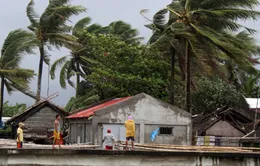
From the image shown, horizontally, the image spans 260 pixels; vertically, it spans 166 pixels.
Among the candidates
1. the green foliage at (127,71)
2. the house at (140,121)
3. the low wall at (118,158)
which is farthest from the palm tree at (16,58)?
the low wall at (118,158)

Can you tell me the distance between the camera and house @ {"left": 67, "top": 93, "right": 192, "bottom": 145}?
28953 millimetres

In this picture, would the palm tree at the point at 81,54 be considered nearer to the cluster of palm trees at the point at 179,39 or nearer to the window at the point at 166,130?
the cluster of palm trees at the point at 179,39

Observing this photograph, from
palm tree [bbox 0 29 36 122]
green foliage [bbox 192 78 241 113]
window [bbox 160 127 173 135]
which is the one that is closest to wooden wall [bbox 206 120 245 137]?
window [bbox 160 127 173 135]

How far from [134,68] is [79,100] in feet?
30.9

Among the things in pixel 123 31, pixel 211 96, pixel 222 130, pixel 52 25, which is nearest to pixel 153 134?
pixel 222 130

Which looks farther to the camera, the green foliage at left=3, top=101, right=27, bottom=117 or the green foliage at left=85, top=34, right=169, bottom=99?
the green foliage at left=3, top=101, right=27, bottom=117

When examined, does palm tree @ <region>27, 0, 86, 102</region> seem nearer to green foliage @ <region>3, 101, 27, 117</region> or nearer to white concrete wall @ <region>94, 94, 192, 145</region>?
white concrete wall @ <region>94, 94, 192, 145</region>

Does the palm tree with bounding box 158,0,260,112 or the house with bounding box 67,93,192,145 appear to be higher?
the palm tree with bounding box 158,0,260,112

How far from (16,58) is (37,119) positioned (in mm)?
5749

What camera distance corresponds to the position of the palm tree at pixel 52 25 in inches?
1447

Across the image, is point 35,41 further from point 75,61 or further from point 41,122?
point 75,61

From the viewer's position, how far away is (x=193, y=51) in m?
31.6

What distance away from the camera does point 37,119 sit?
33031 mm

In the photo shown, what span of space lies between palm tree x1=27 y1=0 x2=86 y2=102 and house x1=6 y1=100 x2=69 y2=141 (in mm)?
3851
